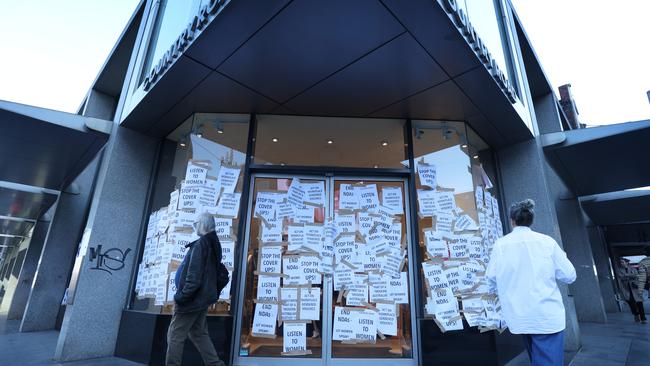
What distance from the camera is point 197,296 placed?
3.02 meters

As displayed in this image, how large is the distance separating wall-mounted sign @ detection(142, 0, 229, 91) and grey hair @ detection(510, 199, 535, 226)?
2770 millimetres

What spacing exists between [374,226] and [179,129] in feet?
11.0

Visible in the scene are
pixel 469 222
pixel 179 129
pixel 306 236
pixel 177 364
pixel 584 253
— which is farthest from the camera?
pixel 584 253

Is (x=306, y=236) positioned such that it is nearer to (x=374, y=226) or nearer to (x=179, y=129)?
(x=374, y=226)

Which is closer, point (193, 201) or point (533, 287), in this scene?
point (533, 287)

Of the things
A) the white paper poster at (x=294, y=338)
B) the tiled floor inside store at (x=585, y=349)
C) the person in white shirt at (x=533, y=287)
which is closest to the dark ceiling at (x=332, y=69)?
the person in white shirt at (x=533, y=287)

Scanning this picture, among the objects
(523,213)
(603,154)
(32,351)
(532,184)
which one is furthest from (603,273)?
(32,351)

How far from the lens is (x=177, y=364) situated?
2.91 metres

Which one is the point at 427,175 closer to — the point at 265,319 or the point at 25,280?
the point at 265,319

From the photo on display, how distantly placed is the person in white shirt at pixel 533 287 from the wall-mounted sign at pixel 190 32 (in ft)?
9.48

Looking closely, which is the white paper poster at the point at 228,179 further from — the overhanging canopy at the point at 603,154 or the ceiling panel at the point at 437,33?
the overhanging canopy at the point at 603,154

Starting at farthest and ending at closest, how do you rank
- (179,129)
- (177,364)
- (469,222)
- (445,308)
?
(179,129), (469,222), (445,308), (177,364)

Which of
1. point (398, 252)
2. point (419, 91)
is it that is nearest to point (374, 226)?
point (398, 252)

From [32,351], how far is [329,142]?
5.19 metres
